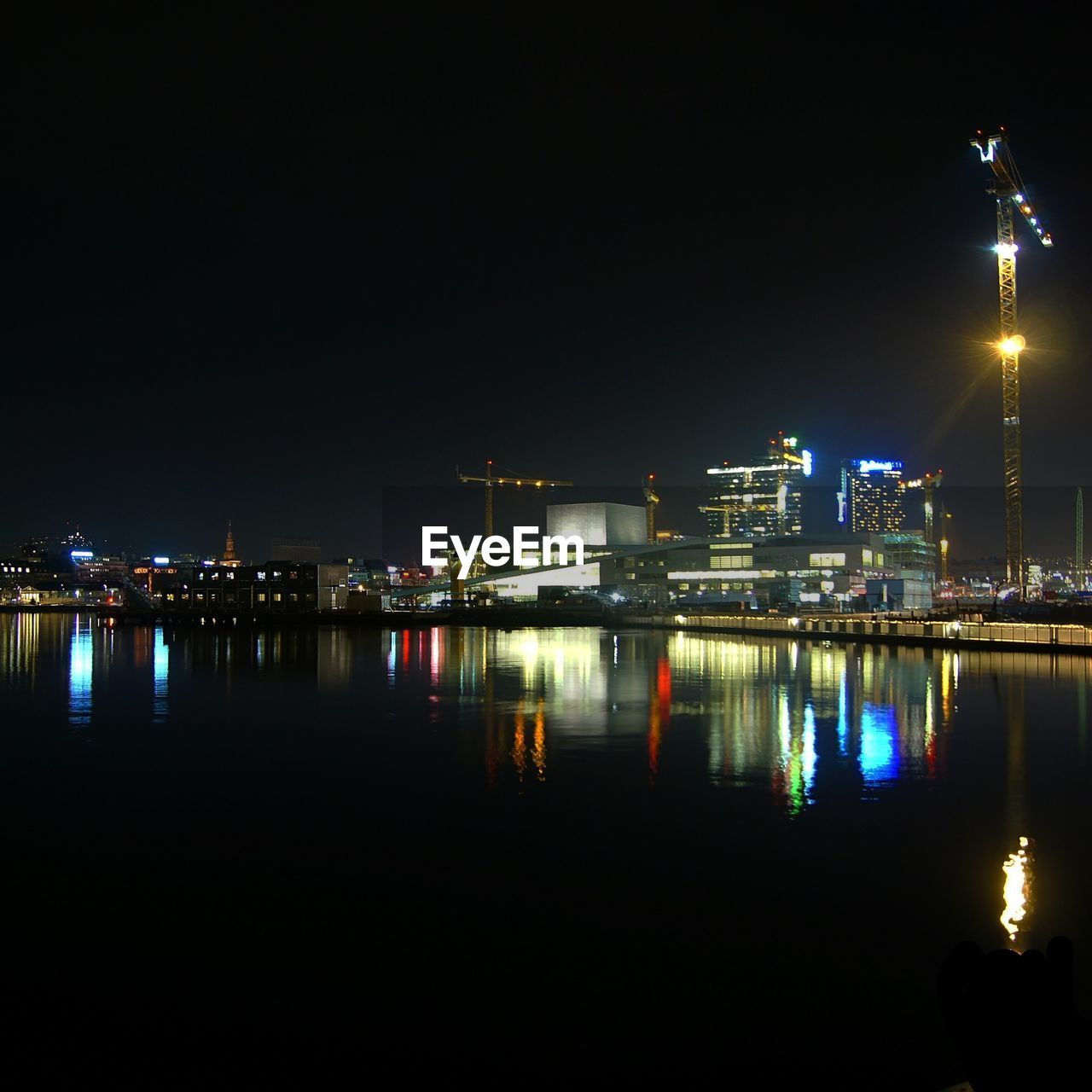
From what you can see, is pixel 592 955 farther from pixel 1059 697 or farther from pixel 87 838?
pixel 1059 697

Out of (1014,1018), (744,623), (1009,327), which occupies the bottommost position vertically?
(744,623)

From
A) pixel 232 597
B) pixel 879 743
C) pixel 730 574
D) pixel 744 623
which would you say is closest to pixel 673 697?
pixel 879 743

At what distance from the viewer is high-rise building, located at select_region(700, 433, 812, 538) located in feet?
557

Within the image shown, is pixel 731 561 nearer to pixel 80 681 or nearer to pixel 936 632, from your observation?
pixel 936 632

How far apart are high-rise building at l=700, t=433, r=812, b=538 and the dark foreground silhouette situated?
169 metres

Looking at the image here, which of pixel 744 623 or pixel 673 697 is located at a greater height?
pixel 673 697

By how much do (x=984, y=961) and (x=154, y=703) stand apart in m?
19.5

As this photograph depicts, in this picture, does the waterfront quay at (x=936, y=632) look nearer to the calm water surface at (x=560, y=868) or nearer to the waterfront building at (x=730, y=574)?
the calm water surface at (x=560, y=868)

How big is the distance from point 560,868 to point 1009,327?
5209 cm

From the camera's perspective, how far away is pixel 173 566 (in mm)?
140875

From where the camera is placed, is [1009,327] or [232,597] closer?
[1009,327]

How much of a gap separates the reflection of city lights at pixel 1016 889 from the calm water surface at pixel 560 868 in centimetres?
3

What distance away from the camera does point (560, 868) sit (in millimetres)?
7578

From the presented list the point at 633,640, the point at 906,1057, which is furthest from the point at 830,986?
the point at 633,640
